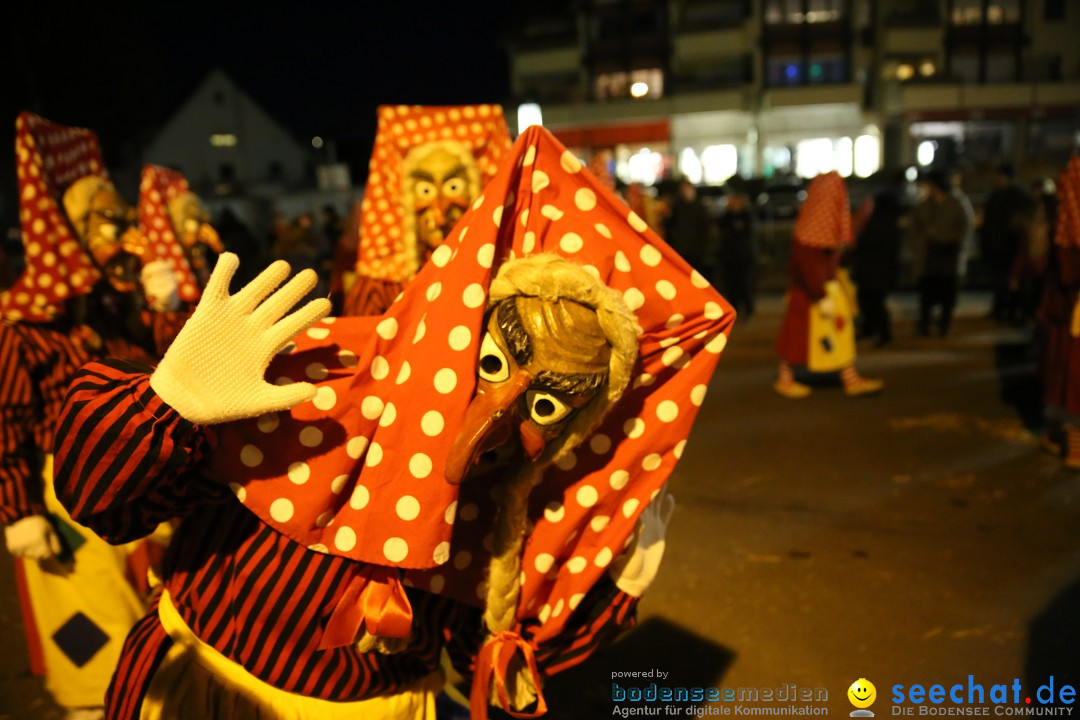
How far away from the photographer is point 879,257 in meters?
7.82

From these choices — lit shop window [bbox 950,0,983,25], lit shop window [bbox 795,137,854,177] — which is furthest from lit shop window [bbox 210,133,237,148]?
A: lit shop window [bbox 950,0,983,25]

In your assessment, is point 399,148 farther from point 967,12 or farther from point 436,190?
point 967,12

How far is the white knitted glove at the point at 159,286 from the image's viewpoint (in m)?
3.15

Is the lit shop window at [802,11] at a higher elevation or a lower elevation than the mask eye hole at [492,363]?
higher

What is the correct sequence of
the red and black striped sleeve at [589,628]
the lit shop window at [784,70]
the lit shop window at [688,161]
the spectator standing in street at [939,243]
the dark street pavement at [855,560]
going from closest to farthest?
1. the red and black striped sleeve at [589,628]
2. the dark street pavement at [855,560]
3. the spectator standing in street at [939,243]
4. the lit shop window at [784,70]
5. the lit shop window at [688,161]

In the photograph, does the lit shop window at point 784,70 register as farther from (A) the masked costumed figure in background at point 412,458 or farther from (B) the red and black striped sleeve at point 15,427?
(A) the masked costumed figure in background at point 412,458

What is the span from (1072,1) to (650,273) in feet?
129

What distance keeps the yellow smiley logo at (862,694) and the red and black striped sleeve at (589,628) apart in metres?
1.48

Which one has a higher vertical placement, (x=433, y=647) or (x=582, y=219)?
(x=582, y=219)

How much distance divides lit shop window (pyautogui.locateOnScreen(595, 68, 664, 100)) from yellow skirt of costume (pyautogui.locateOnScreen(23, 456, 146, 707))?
32.4 metres

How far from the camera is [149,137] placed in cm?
3472

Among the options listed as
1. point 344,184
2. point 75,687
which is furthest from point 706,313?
point 344,184

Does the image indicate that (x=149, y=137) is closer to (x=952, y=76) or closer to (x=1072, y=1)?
(x=952, y=76)

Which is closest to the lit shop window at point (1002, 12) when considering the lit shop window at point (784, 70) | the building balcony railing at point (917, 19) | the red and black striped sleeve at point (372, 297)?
the building balcony railing at point (917, 19)
